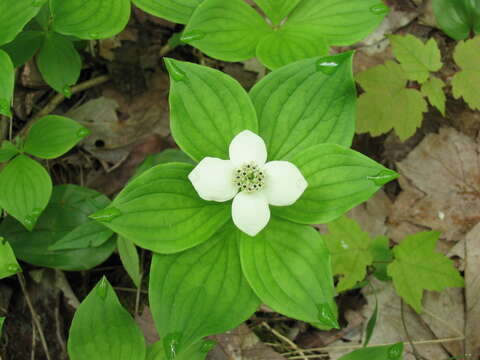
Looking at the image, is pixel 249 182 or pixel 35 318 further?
pixel 35 318

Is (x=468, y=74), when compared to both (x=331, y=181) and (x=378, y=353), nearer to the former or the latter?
(x=331, y=181)

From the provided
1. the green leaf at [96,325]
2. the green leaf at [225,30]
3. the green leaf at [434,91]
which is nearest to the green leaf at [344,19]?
the green leaf at [225,30]

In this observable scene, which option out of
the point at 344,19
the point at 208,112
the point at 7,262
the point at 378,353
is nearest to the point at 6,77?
the point at 7,262

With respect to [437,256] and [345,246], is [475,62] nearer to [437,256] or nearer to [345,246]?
[437,256]

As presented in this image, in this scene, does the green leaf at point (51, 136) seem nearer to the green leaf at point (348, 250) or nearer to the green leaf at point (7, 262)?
the green leaf at point (7, 262)

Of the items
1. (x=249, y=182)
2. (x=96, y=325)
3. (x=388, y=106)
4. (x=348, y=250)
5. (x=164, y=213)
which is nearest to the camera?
(x=249, y=182)

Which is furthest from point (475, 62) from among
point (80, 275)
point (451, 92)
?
point (80, 275)
